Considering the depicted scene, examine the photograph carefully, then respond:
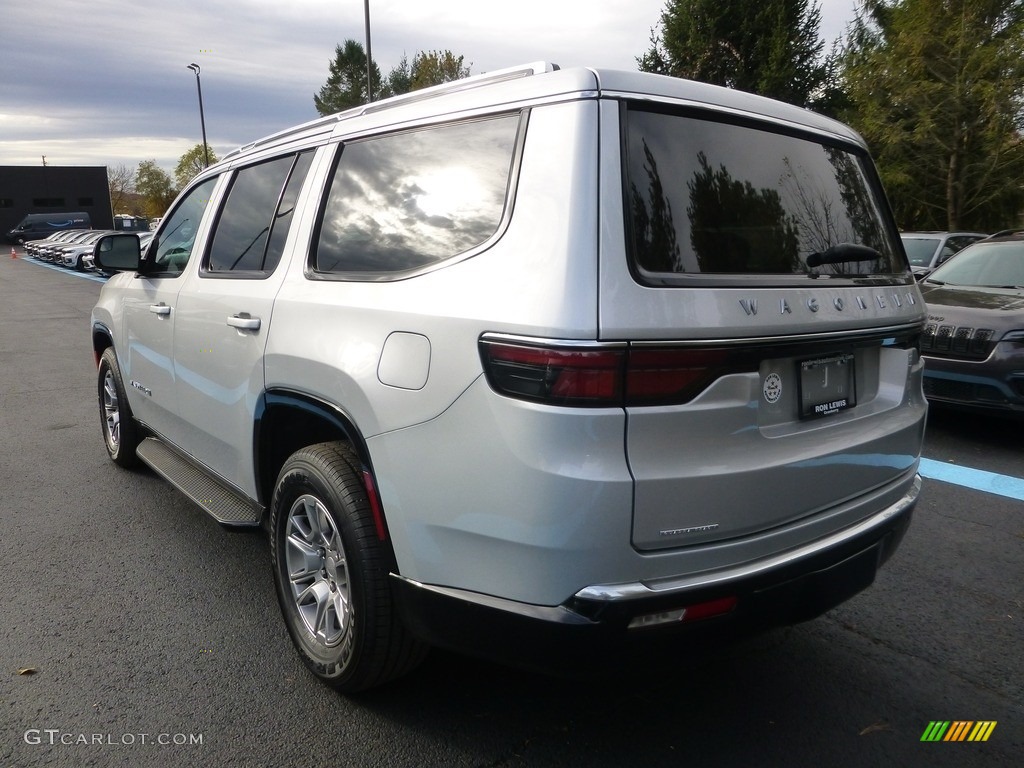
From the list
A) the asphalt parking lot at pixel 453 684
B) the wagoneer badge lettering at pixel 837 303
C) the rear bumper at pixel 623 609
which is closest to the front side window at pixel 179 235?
the asphalt parking lot at pixel 453 684

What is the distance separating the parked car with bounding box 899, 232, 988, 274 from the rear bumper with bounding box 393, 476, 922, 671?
384 inches

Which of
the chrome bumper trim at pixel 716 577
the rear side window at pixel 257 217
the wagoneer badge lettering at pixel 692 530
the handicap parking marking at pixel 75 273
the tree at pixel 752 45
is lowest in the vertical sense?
the handicap parking marking at pixel 75 273

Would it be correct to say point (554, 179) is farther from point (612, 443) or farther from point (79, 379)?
point (79, 379)

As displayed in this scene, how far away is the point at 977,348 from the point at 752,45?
30109mm

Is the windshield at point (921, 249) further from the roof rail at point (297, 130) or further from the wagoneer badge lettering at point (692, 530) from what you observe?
the wagoneer badge lettering at point (692, 530)

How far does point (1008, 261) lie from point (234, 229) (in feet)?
21.0

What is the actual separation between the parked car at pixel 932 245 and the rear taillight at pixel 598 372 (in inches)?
400

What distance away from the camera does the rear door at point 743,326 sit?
1.96m

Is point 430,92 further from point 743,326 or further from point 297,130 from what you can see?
point 743,326

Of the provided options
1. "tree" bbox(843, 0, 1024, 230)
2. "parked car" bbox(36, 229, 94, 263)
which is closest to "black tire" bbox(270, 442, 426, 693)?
"tree" bbox(843, 0, 1024, 230)

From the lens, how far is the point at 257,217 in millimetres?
3357

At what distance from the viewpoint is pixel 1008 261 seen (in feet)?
22.5

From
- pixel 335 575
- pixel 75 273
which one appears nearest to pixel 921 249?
pixel 335 575

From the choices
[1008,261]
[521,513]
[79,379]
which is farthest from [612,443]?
[79,379]
